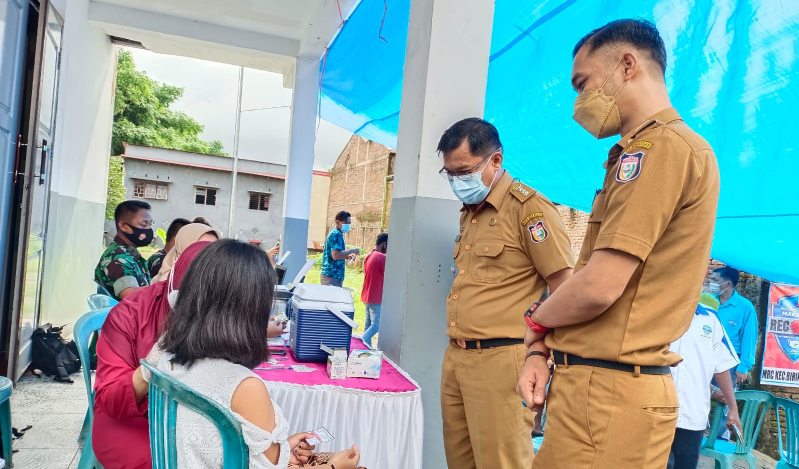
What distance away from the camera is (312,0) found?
16.9 ft

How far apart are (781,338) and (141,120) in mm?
26320

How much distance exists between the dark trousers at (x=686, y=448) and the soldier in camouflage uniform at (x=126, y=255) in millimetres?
3326

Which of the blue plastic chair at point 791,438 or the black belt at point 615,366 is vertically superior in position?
the black belt at point 615,366

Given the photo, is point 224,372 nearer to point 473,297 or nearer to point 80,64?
point 473,297

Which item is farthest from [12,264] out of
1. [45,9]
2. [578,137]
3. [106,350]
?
[578,137]

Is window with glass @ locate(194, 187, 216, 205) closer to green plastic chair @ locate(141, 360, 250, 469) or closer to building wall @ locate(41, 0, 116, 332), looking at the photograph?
building wall @ locate(41, 0, 116, 332)

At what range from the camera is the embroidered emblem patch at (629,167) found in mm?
1173

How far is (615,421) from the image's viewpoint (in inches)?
46.1

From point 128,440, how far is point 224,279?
677 mm

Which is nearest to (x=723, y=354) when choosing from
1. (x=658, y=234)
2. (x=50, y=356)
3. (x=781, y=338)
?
(x=658, y=234)

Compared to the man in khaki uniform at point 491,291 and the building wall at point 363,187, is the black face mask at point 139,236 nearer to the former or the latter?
the man in khaki uniform at point 491,291

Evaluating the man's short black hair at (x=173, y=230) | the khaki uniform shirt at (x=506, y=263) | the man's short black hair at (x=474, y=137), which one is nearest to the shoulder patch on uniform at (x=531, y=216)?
the khaki uniform shirt at (x=506, y=263)

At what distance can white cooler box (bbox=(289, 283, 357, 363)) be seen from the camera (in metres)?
A: 2.26

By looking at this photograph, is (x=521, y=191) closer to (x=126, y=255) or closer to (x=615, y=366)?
(x=615, y=366)
